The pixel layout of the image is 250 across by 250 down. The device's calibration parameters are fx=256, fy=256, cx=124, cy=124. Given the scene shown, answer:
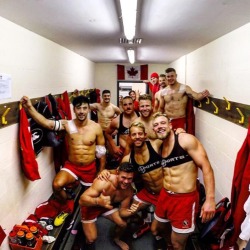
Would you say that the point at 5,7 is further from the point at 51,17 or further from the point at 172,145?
→ the point at 172,145

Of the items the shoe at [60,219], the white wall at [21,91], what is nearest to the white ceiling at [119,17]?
the white wall at [21,91]

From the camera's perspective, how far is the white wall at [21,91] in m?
2.48

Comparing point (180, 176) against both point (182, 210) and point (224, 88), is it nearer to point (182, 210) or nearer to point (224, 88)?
point (182, 210)

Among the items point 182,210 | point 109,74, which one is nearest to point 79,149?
point 182,210

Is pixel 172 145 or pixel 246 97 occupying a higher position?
pixel 246 97

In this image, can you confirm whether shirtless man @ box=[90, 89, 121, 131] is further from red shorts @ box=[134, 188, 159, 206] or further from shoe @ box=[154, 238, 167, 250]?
shoe @ box=[154, 238, 167, 250]

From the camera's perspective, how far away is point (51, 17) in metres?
2.58

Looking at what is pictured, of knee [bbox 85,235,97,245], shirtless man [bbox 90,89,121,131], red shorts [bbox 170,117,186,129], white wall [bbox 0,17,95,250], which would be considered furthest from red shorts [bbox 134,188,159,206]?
shirtless man [bbox 90,89,121,131]

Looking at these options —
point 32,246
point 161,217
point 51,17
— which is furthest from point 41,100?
point 161,217

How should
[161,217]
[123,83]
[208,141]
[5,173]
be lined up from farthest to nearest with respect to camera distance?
[123,83], [208,141], [161,217], [5,173]

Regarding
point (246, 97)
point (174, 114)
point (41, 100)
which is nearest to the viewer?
point (246, 97)

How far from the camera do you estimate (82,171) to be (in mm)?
3734

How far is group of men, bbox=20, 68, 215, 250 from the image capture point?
2693 mm

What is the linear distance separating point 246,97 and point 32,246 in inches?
104
